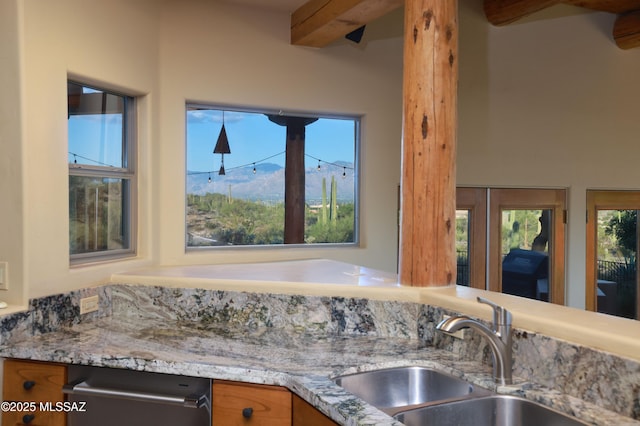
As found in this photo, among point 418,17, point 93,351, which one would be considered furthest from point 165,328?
point 418,17

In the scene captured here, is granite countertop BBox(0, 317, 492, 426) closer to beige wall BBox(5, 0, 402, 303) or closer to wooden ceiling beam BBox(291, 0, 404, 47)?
beige wall BBox(5, 0, 402, 303)

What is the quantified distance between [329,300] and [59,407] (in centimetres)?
109

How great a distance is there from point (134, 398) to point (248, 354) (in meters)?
0.43

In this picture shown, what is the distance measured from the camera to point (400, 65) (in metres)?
4.04

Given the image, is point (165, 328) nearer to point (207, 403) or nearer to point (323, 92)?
point (207, 403)

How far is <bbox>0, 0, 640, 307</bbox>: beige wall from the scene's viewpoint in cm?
229

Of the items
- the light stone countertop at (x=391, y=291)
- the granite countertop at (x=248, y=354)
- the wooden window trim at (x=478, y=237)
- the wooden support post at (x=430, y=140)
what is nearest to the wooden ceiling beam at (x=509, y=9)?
the wooden window trim at (x=478, y=237)

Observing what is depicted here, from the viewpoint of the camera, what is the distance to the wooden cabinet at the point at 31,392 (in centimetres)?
206

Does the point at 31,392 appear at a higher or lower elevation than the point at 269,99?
lower

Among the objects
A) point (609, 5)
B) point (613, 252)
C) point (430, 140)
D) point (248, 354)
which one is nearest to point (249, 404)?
point (248, 354)

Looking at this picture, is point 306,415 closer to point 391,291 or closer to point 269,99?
point 391,291

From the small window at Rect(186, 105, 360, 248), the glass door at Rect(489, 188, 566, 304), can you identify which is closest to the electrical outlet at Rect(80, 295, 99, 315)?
the small window at Rect(186, 105, 360, 248)

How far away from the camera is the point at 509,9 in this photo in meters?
4.09

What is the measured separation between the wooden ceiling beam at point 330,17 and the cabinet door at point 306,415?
6.78ft
